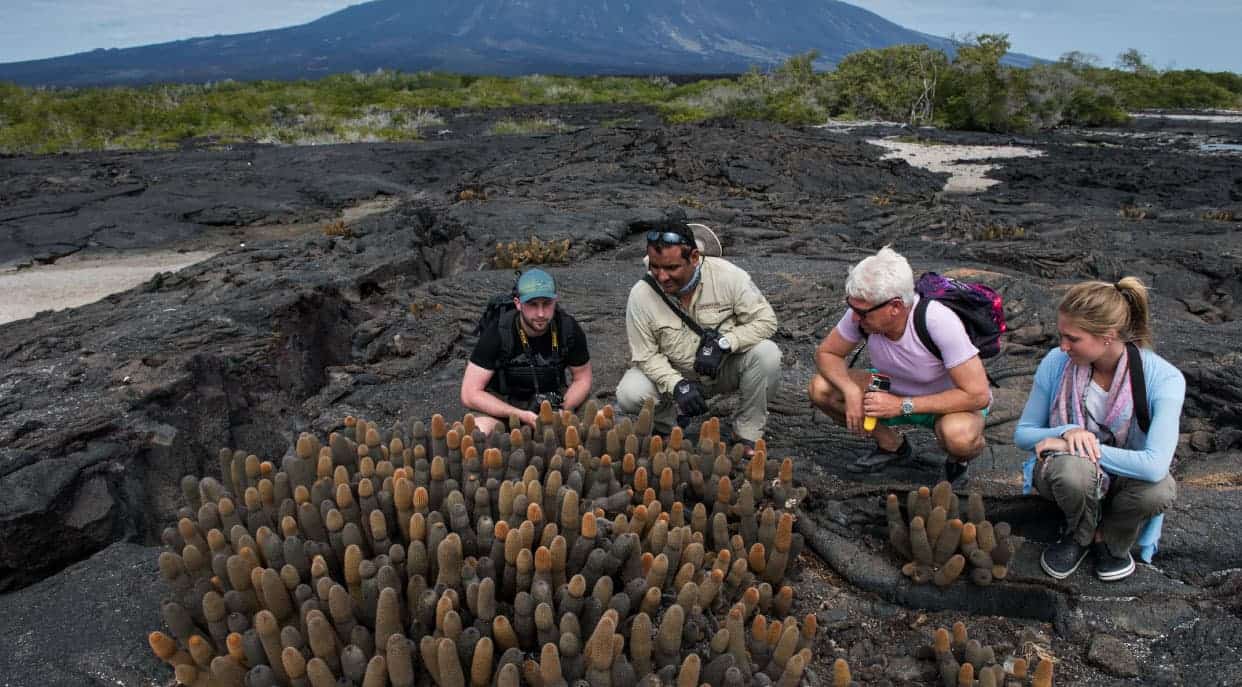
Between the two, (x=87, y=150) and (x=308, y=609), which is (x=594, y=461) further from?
(x=87, y=150)

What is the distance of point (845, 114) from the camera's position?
35.4m

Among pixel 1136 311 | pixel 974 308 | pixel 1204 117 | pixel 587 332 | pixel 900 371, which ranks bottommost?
pixel 587 332

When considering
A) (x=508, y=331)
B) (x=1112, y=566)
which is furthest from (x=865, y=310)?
(x=508, y=331)

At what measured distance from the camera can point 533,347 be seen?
485 cm

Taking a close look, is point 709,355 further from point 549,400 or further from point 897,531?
point 897,531

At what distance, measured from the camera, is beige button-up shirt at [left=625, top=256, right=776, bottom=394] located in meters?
4.95

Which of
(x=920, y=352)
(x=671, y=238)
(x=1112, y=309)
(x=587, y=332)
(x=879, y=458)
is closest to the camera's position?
(x=1112, y=309)

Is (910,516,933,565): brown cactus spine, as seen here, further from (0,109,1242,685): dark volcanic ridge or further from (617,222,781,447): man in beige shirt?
(617,222,781,447): man in beige shirt

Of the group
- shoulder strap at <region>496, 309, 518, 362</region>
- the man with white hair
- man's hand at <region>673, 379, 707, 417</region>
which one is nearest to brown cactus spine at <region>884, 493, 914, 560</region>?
the man with white hair

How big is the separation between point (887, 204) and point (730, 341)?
36.6 ft

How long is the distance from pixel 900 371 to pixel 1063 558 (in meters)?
1.20

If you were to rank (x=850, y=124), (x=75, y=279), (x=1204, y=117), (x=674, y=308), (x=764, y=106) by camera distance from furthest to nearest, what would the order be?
(x=1204, y=117) < (x=764, y=106) < (x=850, y=124) < (x=75, y=279) < (x=674, y=308)

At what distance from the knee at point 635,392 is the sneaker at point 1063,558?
2303 mm

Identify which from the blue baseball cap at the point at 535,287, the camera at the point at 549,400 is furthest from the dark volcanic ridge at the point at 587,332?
the blue baseball cap at the point at 535,287
